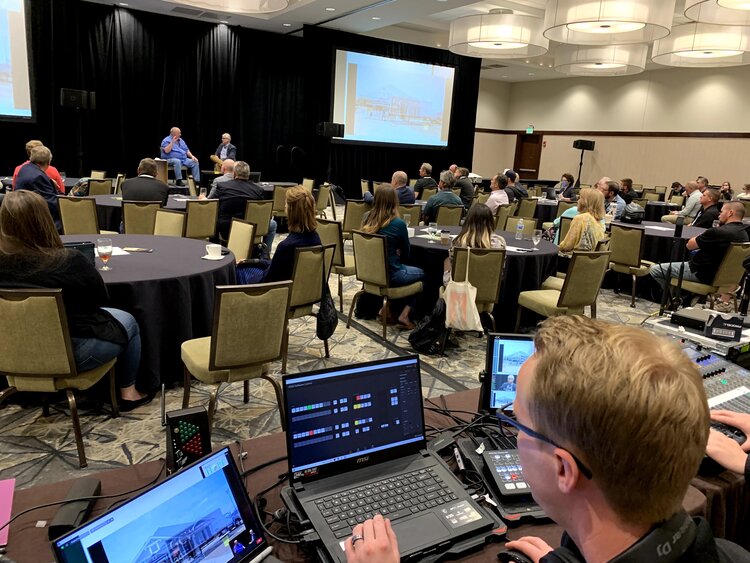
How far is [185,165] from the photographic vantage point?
11203 mm

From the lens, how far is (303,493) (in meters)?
1.25

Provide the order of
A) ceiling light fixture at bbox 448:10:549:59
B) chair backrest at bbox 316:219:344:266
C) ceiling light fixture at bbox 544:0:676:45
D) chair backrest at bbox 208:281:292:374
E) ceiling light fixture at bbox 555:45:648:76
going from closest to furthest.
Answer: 1. chair backrest at bbox 208:281:292:374
2. chair backrest at bbox 316:219:344:266
3. ceiling light fixture at bbox 544:0:676:45
4. ceiling light fixture at bbox 448:10:549:59
5. ceiling light fixture at bbox 555:45:648:76

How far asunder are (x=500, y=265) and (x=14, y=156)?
10.7 m

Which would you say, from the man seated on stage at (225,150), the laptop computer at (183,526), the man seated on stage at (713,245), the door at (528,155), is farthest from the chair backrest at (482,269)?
the door at (528,155)

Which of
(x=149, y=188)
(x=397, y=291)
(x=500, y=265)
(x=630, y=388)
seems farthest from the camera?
(x=149, y=188)

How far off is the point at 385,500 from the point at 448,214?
5.98 meters

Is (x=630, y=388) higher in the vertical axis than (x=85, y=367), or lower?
higher

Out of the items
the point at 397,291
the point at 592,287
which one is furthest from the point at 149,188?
the point at 592,287

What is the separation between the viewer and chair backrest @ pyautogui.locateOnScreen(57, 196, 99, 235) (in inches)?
212

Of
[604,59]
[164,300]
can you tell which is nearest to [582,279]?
[164,300]

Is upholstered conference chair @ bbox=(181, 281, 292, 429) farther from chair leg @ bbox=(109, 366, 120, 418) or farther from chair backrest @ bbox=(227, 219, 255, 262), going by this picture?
chair backrest @ bbox=(227, 219, 255, 262)

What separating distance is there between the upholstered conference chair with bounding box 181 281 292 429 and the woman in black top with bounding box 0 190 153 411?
0.42 metres

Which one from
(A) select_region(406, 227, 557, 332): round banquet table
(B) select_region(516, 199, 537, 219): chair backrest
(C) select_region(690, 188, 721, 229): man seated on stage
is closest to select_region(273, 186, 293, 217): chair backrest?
(B) select_region(516, 199, 537, 219): chair backrest

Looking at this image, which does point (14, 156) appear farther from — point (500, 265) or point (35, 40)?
point (500, 265)
